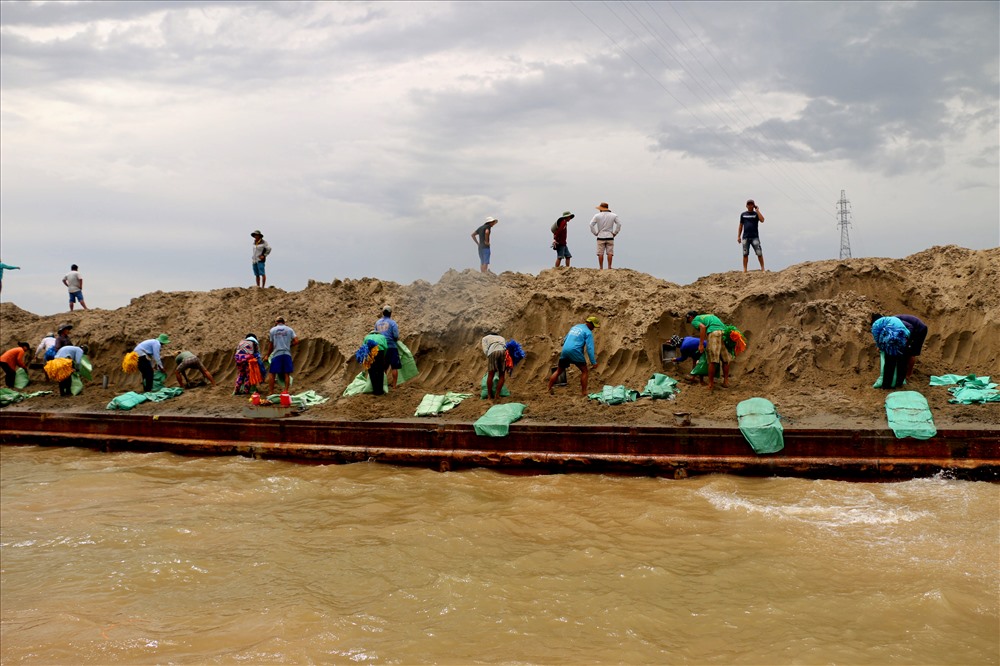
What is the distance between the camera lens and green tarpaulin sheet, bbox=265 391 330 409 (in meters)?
13.2

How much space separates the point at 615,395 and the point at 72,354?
11.4 m

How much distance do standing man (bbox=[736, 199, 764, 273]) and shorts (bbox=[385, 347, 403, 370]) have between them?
20.7ft

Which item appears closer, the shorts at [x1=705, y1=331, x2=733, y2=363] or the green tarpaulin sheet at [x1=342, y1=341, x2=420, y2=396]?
the shorts at [x1=705, y1=331, x2=733, y2=363]

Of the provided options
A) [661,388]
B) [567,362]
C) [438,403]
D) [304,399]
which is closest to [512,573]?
[567,362]

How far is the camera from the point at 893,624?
525 centimetres

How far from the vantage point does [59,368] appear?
15.5 metres

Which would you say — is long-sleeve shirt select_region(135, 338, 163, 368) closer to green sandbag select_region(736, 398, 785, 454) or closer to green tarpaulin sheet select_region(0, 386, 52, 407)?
green tarpaulin sheet select_region(0, 386, 52, 407)

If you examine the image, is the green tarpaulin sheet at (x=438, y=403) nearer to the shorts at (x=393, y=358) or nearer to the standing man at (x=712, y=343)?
the shorts at (x=393, y=358)

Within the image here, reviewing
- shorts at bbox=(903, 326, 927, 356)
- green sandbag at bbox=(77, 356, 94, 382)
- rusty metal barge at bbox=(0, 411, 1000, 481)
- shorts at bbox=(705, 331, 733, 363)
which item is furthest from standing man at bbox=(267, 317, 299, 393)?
shorts at bbox=(903, 326, 927, 356)

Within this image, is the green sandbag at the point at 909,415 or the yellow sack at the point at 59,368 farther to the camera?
the yellow sack at the point at 59,368

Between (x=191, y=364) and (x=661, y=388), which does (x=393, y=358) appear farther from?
Answer: (x=191, y=364)

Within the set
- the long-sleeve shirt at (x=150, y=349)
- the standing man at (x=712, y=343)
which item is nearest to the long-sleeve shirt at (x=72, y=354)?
the long-sleeve shirt at (x=150, y=349)

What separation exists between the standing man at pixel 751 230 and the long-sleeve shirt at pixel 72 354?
1314 cm

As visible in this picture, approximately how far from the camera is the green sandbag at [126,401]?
46.9 feet
